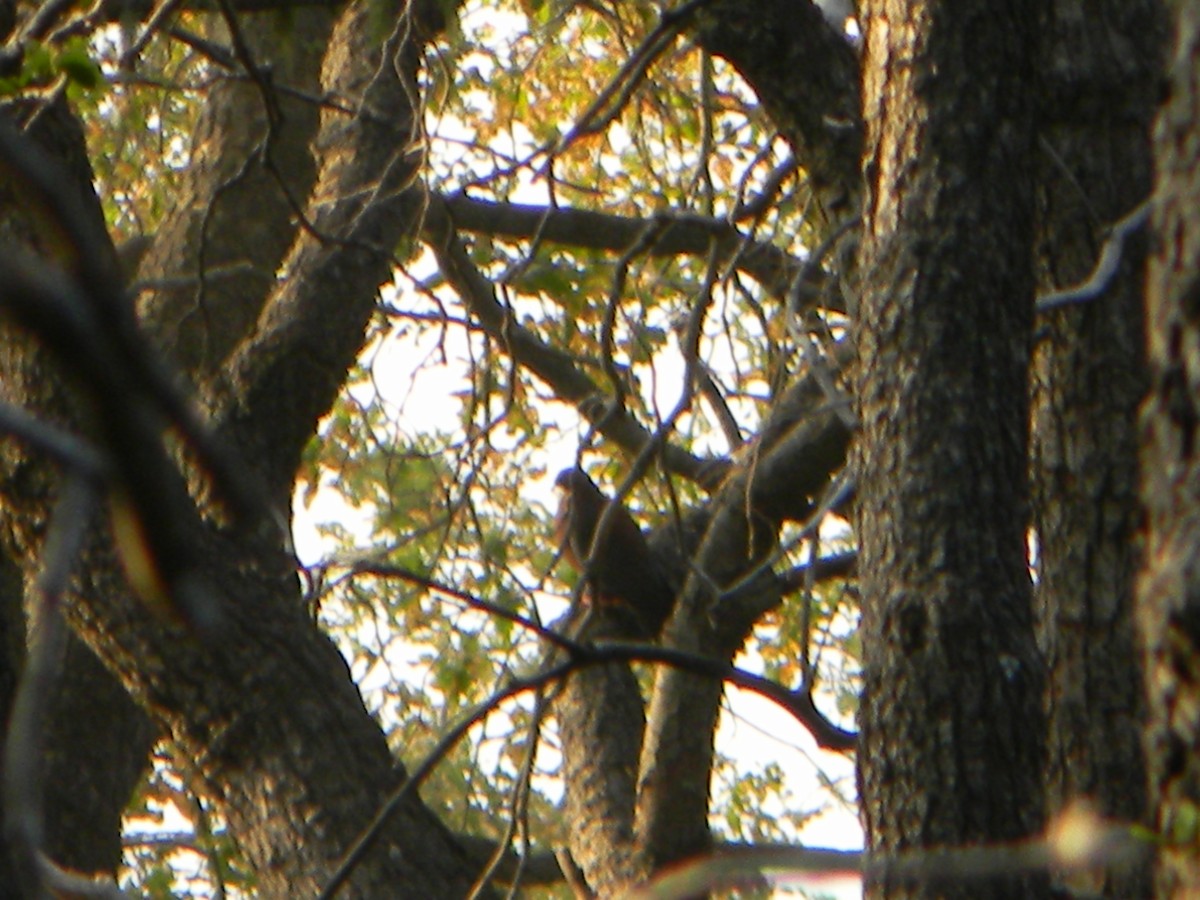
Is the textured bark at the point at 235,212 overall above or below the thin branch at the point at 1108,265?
above

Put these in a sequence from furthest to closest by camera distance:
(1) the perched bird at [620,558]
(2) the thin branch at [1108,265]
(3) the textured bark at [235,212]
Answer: (1) the perched bird at [620,558], (3) the textured bark at [235,212], (2) the thin branch at [1108,265]

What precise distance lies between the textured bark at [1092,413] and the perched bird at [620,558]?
2.09 m

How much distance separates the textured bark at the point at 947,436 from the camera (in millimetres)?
2416

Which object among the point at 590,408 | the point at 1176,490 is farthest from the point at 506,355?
the point at 1176,490

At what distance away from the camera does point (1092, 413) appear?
283 centimetres

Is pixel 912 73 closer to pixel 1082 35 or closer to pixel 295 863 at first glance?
pixel 1082 35

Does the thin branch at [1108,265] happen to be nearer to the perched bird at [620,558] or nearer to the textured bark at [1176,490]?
the textured bark at [1176,490]

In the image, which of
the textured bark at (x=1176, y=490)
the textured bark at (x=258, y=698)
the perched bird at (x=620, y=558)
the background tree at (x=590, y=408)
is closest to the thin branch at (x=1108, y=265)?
the background tree at (x=590, y=408)

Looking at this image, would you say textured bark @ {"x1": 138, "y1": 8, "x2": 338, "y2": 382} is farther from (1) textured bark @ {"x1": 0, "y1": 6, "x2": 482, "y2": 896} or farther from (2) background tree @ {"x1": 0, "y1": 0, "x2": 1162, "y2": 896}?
(1) textured bark @ {"x1": 0, "y1": 6, "x2": 482, "y2": 896}

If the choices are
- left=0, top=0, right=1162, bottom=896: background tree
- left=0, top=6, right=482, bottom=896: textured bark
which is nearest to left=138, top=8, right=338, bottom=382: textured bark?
left=0, top=0, right=1162, bottom=896: background tree

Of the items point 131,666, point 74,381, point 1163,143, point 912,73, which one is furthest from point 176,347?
point 74,381

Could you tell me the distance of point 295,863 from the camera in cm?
351

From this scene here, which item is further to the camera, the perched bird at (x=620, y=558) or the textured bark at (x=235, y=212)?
the perched bird at (x=620, y=558)

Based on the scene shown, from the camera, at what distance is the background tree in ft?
8.00
